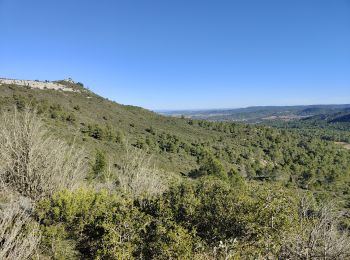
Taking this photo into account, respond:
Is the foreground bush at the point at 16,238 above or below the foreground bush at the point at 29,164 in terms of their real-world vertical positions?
below

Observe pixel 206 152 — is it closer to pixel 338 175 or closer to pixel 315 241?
pixel 338 175

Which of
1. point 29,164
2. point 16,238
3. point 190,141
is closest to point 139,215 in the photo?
point 16,238

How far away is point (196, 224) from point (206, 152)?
1793 inches

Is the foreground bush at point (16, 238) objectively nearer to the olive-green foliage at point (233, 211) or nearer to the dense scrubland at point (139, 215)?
the dense scrubland at point (139, 215)

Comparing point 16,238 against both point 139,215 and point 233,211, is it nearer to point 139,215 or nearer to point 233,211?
point 139,215

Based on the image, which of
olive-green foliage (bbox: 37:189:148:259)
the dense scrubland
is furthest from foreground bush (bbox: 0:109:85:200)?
olive-green foliage (bbox: 37:189:148:259)

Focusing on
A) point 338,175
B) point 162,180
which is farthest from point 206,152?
point 162,180

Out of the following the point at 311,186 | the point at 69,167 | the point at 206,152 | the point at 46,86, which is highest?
the point at 46,86

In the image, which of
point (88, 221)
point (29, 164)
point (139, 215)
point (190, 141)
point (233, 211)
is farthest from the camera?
point (190, 141)

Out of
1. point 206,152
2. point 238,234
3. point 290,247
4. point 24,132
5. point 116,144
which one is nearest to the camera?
point 290,247

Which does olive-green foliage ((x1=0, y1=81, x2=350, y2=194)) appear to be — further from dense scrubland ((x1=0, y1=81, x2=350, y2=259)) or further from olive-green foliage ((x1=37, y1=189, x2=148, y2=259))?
olive-green foliage ((x1=37, y1=189, x2=148, y2=259))

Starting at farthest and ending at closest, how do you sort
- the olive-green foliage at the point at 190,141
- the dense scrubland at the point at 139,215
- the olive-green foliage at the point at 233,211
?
1. the olive-green foliage at the point at 190,141
2. the olive-green foliage at the point at 233,211
3. the dense scrubland at the point at 139,215

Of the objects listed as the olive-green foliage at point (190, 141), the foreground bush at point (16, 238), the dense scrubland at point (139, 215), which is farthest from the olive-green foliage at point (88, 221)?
the olive-green foliage at point (190, 141)

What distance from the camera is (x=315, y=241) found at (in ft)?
→ 34.1
